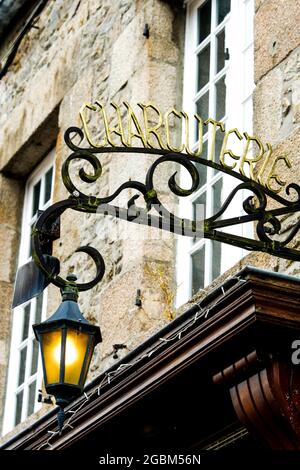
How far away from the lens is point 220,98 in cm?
786

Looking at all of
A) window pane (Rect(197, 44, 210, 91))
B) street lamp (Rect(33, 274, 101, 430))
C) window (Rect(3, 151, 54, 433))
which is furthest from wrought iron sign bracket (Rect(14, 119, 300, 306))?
window (Rect(3, 151, 54, 433))

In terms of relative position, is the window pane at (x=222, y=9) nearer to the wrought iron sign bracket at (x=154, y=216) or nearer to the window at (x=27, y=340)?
the window at (x=27, y=340)

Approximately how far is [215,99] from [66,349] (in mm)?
2581

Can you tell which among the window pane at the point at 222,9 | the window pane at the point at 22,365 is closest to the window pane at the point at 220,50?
the window pane at the point at 222,9

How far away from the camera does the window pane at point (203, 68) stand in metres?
8.18

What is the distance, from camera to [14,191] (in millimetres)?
10445

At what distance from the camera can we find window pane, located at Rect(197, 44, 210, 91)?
818cm

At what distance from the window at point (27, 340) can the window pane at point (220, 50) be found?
89.2 inches

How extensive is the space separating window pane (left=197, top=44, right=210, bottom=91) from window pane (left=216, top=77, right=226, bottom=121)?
262mm

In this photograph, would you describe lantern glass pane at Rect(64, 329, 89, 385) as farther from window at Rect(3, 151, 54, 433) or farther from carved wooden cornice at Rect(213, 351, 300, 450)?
window at Rect(3, 151, 54, 433)

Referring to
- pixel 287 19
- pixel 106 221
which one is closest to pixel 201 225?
pixel 287 19

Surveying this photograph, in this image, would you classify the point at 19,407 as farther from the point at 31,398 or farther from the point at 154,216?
the point at 154,216

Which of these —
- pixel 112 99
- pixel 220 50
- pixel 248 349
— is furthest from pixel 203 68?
pixel 248 349
